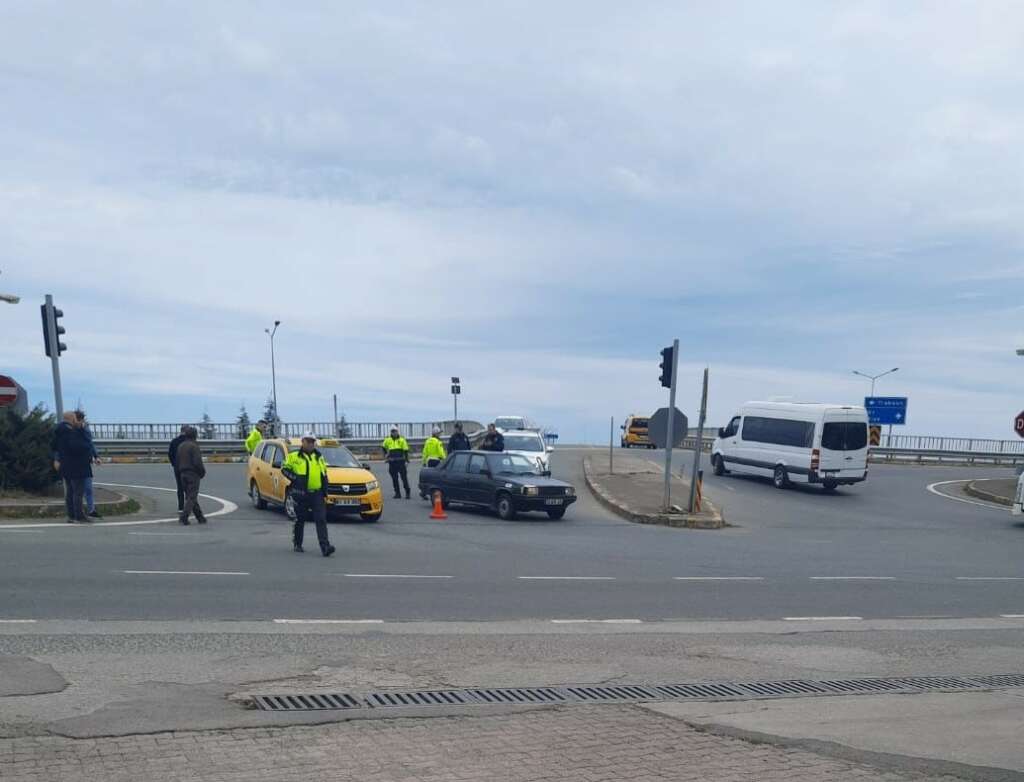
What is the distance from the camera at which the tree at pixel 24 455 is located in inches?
768

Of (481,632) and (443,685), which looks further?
(481,632)

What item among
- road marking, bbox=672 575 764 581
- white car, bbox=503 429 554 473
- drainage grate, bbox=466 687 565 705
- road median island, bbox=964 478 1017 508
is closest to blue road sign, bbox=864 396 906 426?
road median island, bbox=964 478 1017 508

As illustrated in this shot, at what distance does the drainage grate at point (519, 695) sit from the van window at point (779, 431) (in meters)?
26.6

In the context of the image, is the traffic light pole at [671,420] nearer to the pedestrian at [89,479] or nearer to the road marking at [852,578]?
the road marking at [852,578]


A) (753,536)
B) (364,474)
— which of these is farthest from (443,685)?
(753,536)

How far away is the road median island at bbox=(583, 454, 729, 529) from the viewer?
75.0 ft

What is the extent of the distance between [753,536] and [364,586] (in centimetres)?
1127

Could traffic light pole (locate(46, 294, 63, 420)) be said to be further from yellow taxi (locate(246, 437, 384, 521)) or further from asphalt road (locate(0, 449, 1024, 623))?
yellow taxi (locate(246, 437, 384, 521))

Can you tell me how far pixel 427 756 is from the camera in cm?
578

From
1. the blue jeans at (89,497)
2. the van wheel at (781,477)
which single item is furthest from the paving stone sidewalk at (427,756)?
the van wheel at (781,477)

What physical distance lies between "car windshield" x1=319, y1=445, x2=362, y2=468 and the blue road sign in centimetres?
4543

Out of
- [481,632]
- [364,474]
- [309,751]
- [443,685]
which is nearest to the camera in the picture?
[309,751]

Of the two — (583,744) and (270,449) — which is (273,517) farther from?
(583,744)

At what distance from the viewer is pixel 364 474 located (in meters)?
20.5
